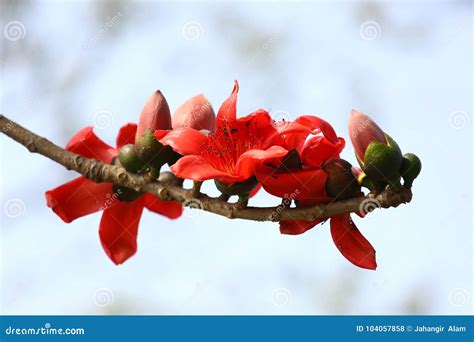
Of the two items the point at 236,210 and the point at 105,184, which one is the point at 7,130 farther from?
the point at 236,210

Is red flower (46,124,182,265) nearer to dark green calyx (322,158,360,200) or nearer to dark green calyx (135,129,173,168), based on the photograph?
dark green calyx (135,129,173,168)

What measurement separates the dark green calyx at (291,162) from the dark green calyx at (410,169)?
240 mm

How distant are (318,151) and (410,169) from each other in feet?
0.79

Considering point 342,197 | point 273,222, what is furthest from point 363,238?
point 273,222

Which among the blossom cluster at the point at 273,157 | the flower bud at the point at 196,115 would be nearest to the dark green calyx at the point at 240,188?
the blossom cluster at the point at 273,157

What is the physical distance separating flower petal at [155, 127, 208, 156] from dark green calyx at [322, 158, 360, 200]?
0.30m

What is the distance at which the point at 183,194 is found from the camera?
1.69 m

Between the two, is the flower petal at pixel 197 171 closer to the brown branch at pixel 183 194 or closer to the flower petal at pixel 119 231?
the brown branch at pixel 183 194

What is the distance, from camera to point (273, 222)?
63.0 inches

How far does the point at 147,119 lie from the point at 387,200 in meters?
0.64

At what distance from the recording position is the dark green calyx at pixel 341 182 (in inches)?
64.4

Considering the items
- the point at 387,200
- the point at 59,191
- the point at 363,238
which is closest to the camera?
the point at 387,200

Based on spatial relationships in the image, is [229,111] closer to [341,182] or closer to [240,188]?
[240,188]

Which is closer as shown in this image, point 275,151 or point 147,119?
point 275,151
